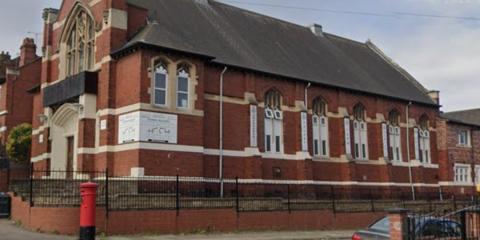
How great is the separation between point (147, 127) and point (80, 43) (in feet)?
28.5

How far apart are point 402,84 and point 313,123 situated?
1328 cm

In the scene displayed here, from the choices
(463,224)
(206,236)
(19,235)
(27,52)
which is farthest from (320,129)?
(27,52)

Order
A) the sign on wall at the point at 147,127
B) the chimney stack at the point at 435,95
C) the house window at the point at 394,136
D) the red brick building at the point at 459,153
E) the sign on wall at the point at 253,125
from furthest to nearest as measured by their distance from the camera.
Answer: the chimney stack at the point at 435,95, the red brick building at the point at 459,153, the house window at the point at 394,136, the sign on wall at the point at 253,125, the sign on wall at the point at 147,127

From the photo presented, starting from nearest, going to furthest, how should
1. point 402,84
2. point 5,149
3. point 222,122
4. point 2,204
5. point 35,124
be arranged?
point 2,204
point 222,122
point 35,124
point 5,149
point 402,84

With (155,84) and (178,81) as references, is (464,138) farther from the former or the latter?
(155,84)

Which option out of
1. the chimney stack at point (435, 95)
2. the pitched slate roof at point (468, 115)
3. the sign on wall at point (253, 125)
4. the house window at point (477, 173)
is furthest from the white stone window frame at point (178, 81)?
the pitched slate roof at point (468, 115)

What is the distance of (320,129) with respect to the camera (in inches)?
1433

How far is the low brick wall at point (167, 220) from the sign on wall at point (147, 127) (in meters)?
5.51

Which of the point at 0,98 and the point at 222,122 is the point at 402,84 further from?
the point at 0,98

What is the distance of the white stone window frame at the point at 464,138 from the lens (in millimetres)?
45875

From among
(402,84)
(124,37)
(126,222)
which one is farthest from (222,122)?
(402,84)

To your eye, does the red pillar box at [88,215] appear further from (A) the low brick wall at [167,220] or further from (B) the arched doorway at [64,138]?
(B) the arched doorway at [64,138]

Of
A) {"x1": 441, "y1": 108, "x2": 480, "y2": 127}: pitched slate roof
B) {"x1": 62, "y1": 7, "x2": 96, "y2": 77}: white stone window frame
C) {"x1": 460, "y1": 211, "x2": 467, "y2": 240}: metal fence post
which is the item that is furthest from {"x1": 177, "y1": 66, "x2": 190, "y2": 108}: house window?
{"x1": 441, "y1": 108, "x2": 480, "y2": 127}: pitched slate roof

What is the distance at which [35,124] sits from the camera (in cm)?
3538
